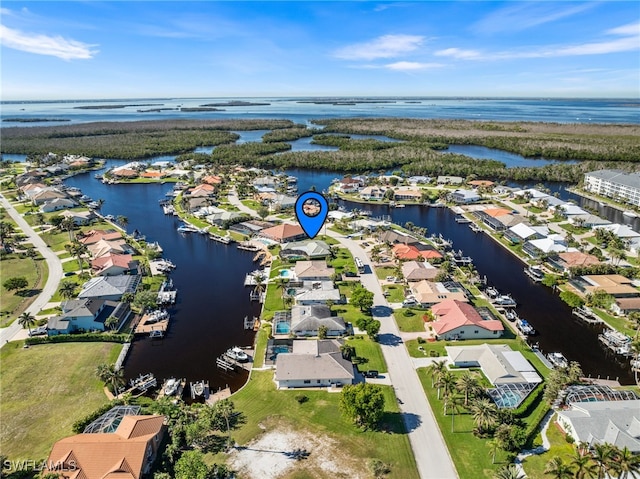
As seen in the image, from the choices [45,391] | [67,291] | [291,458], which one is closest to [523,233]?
[291,458]

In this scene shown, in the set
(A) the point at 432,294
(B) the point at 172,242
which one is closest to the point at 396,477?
(A) the point at 432,294

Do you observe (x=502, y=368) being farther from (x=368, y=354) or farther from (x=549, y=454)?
(x=368, y=354)

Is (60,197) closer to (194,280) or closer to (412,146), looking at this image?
(194,280)

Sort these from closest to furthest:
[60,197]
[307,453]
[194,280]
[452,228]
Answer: [307,453], [194,280], [452,228], [60,197]

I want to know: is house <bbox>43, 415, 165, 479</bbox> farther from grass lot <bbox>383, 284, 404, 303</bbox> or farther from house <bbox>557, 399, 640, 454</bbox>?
grass lot <bbox>383, 284, 404, 303</bbox>

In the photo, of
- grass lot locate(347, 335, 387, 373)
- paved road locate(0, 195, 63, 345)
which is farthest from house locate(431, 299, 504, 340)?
paved road locate(0, 195, 63, 345)

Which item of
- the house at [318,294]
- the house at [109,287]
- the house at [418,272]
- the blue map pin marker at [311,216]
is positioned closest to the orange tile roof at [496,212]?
the house at [418,272]

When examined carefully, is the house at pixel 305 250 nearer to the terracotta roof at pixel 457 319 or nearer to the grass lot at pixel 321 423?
the terracotta roof at pixel 457 319
